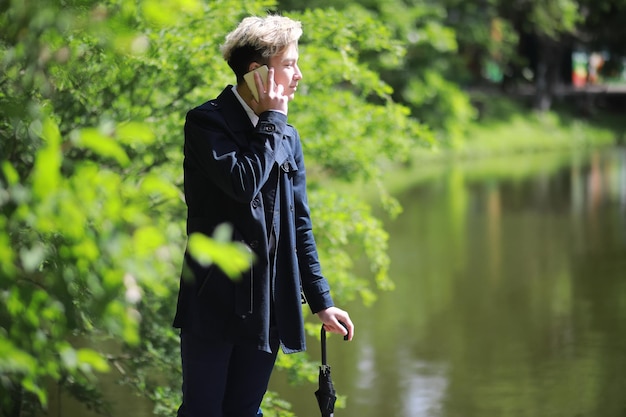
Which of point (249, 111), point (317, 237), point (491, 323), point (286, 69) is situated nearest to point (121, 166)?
point (249, 111)

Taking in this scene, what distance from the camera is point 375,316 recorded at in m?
9.58

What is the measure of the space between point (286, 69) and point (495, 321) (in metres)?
6.55

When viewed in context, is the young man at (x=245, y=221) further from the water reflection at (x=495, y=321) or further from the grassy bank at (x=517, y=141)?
the grassy bank at (x=517, y=141)

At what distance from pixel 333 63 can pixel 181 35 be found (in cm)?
149

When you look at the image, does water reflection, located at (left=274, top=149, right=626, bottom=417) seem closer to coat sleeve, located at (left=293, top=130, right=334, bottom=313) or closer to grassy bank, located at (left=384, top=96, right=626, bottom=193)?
coat sleeve, located at (left=293, top=130, right=334, bottom=313)

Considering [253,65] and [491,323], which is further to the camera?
[491,323]

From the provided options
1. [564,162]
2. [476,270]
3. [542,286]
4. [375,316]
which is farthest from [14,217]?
[564,162]

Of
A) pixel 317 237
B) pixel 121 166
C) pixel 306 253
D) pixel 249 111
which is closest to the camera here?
pixel 249 111

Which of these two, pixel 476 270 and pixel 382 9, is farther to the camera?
pixel 382 9

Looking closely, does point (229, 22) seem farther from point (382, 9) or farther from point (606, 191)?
point (382, 9)

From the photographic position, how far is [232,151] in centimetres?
307

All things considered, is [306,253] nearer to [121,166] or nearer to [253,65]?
[253,65]

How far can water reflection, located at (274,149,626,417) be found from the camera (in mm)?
6859

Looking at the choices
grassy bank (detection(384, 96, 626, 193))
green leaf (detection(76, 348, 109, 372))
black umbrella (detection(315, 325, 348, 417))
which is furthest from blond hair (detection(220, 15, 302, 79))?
grassy bank (detection(384, 96, 626, 193))
